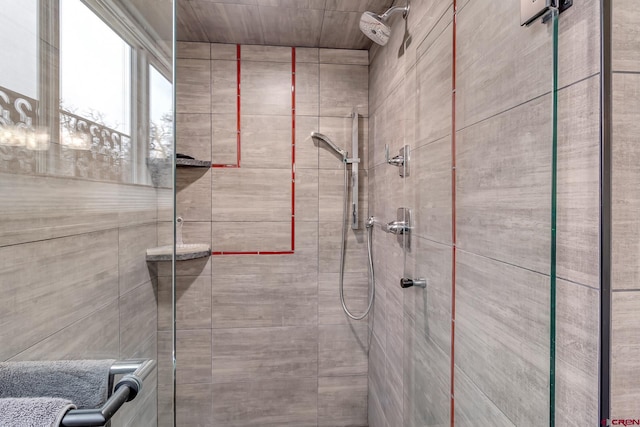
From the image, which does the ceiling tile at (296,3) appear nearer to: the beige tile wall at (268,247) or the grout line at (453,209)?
the beige tile wall at (268,247)

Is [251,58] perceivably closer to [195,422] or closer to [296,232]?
[296,232]

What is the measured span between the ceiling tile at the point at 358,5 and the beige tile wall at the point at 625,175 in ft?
3.87

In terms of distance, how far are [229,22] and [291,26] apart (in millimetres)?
310

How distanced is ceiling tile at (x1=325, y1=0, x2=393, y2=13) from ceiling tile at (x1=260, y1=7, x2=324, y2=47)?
7 centimetres

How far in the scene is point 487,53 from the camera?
618mm

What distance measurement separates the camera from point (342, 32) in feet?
5.22

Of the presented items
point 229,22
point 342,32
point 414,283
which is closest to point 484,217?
point 414,283

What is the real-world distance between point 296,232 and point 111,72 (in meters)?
1.21

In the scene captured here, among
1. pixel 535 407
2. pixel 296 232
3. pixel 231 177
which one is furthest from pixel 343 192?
pixel 535 407

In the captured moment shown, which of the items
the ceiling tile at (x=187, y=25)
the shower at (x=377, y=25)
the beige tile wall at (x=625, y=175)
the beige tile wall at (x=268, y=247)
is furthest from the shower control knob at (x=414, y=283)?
the ceiling tile at (x=187, y=25)

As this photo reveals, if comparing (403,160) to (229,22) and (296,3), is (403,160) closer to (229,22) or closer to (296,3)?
(296,3)

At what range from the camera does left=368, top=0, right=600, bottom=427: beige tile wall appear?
0.46 meters

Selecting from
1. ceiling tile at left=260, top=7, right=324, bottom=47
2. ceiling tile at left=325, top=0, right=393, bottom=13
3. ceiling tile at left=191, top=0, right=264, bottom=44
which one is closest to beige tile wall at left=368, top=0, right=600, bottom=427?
ceiling tile at left=325, top=0, right=393, bottom=13

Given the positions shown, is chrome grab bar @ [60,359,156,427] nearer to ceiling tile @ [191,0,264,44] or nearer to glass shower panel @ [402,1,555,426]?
glass shower panel @ [402,1,555,426]
